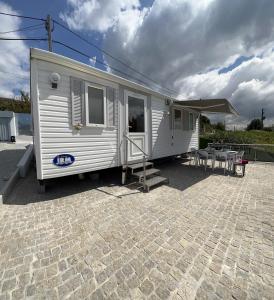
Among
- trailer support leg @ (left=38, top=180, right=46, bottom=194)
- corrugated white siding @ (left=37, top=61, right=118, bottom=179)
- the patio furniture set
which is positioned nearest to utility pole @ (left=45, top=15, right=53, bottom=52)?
corrugated white siding @ (left=37, top=61, right=118, bottom=179)

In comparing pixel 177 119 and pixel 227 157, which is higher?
pixel 177 119

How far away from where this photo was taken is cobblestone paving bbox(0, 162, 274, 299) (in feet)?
6.42

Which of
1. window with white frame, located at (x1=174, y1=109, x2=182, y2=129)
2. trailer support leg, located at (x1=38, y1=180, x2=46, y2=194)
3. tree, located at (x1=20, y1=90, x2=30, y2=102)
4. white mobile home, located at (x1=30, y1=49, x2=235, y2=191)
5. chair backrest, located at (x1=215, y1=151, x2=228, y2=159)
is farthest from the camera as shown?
tree, located at (x1=20, y1=90, x2=30, y2=102)

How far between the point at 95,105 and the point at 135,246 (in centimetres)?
367

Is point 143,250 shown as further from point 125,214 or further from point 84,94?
point 84,94

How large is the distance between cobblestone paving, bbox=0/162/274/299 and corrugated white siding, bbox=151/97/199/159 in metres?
3.02

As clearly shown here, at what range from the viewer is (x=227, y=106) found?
278 inches

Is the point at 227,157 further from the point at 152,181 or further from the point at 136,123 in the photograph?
the point at 136,123

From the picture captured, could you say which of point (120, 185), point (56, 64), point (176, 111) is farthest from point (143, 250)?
point (176, 111)

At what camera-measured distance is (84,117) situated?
15.3 feet

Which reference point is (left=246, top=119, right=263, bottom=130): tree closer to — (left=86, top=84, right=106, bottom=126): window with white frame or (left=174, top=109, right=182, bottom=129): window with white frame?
(left=174, top=109, right=182, bottom=129): window with white frame

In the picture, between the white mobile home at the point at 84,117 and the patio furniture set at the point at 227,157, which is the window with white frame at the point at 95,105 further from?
the patio furniture set at the point at 227,157

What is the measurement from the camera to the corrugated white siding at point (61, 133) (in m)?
4.05

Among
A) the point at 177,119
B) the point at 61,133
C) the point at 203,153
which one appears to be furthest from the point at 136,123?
the point at 203,153
